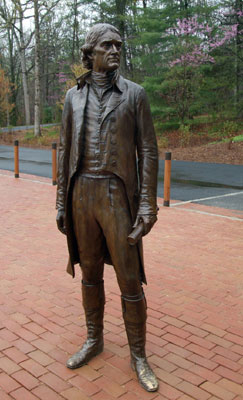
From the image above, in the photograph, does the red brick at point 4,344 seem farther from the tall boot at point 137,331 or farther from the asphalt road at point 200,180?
the asphalt road at point 200,180

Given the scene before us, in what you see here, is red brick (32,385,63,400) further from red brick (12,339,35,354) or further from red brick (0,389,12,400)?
red brick (12,339,35,354)

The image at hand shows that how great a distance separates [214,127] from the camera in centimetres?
2430

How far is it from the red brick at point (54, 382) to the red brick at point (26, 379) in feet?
0.20

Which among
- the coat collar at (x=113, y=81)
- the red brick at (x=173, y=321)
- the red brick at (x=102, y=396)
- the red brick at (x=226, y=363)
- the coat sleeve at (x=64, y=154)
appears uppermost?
the coat collar at (x=113, y=81)

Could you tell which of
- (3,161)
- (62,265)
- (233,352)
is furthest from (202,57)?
(233,352)

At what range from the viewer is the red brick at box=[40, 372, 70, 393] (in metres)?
2.93

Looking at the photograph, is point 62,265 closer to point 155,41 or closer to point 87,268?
point 87,268

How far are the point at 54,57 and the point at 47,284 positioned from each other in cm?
4388

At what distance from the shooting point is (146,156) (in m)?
2.96

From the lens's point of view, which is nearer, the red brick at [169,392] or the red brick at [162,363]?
the red brick at [169,392]

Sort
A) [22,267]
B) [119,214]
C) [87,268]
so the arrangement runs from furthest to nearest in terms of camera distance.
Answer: [22,267]
[87,268]
[119,214]

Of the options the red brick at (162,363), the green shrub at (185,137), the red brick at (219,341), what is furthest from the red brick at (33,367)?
the green shrub at (185,137)

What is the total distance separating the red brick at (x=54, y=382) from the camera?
293 cm

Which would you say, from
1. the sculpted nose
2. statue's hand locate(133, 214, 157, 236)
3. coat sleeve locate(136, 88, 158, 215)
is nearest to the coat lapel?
coat sleeve locate(136, 88, 158, 215)
